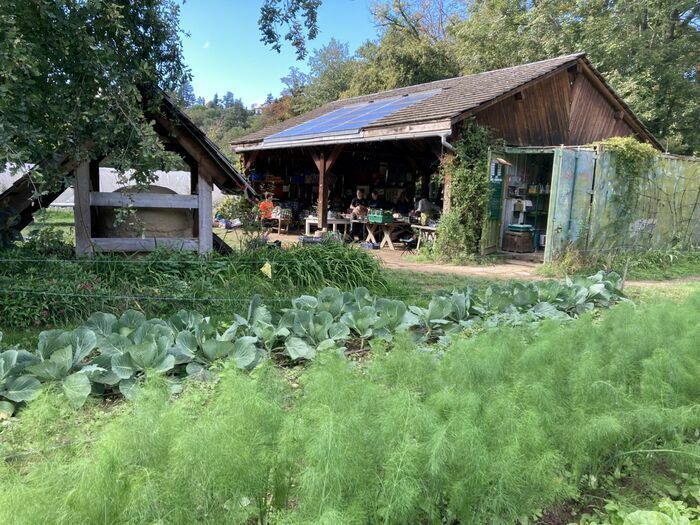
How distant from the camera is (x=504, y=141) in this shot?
1220 cm

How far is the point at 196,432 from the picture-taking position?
72.5 inches

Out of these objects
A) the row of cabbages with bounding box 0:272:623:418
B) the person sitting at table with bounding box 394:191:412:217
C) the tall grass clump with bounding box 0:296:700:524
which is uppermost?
the person sitting at table with bounding box 394:191:412:217

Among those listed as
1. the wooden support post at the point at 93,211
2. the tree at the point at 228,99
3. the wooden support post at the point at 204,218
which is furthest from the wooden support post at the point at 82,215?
the tree at the point at 228,99

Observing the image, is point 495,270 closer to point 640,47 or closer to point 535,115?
point 535,115

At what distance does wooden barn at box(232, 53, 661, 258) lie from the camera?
10.8m

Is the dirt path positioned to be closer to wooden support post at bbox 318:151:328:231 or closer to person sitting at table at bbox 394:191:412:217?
wooden support post at bbox 318:151:328:231

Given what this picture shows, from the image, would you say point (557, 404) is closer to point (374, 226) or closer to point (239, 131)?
point (374, 226)

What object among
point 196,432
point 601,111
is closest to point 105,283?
point 196,432

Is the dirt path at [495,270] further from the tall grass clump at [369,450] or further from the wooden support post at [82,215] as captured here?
the tall grass clump at [369,450]

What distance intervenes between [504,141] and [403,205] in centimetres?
475

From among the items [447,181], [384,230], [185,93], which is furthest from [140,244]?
[384,230]

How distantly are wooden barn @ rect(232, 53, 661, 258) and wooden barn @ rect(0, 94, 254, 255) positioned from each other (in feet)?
18.3

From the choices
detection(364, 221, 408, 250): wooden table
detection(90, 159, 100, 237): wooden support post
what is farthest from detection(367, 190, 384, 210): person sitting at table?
detection(90, 159, 100, 237): wooden support post

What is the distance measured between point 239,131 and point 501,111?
176 ft
